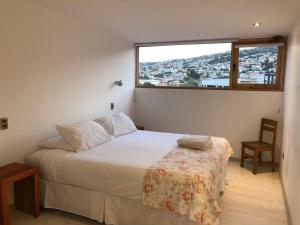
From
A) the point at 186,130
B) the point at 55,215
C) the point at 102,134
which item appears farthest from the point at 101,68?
the point at 55,215

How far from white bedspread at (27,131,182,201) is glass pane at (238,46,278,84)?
2.36 meters

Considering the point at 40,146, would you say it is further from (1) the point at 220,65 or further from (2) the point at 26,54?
(1) the point at 220,65

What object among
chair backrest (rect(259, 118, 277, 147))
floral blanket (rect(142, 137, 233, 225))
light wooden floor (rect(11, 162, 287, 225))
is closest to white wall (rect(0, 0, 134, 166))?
light wooden floor (rect(11, 162, 287, 225))

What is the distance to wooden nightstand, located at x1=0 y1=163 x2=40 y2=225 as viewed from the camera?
7.25 ft

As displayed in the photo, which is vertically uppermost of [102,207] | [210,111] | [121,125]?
[210,111]

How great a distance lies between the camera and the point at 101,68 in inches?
162

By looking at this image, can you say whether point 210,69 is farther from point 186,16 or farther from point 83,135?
point 83,135

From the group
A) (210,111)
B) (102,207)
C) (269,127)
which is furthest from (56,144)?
(269,127)

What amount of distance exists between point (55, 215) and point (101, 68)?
2348mm

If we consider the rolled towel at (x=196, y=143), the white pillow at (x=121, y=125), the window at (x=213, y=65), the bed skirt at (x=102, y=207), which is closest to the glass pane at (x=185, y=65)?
the window at (x=213, y=65)

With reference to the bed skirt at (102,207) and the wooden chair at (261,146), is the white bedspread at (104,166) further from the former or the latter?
the wooden chair at (261,146)

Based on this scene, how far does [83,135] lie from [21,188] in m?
0.85

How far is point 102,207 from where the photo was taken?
2453mm

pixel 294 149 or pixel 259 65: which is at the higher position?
pixel 259 65
